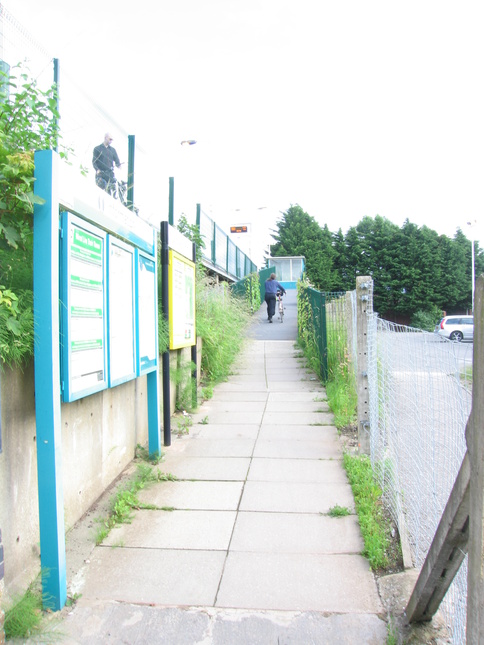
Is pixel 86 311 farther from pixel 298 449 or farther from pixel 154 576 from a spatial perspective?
pixel 298 449

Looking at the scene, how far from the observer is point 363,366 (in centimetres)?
508

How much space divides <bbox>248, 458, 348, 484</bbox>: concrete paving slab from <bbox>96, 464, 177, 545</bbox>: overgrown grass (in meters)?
0.81

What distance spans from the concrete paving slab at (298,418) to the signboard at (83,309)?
3526 millimetres

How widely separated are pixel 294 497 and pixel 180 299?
268 centimetres

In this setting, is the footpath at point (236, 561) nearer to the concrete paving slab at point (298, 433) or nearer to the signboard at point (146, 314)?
the concrete paving slab at point (298, 433)

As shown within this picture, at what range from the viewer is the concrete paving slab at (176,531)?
3.46 meters

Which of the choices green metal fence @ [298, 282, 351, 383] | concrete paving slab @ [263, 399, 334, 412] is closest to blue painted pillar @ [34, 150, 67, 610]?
concrete paving slab @ [263, 399, 334, 412]

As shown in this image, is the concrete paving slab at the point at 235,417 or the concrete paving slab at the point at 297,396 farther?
the concrete paving slab at the point at 297,396

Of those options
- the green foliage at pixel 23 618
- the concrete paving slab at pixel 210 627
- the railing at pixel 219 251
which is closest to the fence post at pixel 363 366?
the concrete paving slab at pixel 210 627

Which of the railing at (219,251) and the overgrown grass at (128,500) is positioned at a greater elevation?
the railing at (219,251)

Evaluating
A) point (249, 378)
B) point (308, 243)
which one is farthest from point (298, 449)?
point (308, 243)

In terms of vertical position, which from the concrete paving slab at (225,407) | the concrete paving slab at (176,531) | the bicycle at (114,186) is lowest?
the concrete paving slab at (176,531)

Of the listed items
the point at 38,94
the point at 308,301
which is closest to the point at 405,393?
the point at 38,94

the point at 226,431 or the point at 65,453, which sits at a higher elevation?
the point at 65,453
